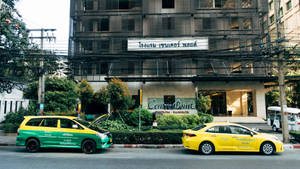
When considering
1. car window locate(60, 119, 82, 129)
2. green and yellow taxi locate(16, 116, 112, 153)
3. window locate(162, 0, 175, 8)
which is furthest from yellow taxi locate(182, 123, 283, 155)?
window locate(162, 0, 175, 8)

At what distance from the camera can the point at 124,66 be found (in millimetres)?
25625

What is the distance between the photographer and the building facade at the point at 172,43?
23.8 metres

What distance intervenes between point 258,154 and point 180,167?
492 centimetres

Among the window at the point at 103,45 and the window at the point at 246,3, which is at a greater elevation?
the window at the point at 246,3

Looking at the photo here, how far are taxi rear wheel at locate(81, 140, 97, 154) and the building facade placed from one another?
1381 centimetres

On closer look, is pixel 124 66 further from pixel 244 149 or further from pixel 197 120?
pixel 244 149

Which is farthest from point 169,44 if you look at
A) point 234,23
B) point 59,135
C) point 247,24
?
point 59,135

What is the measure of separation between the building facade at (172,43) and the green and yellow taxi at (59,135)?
44.6 feet

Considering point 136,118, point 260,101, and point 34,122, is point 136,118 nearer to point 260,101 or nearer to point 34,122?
point 34,122

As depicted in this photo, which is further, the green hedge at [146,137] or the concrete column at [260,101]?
the concrete column at [260,101]

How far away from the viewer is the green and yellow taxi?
9555mm

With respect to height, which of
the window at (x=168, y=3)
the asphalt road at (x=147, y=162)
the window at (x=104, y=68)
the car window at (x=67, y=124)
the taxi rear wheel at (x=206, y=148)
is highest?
the window at (x=168, y=3)

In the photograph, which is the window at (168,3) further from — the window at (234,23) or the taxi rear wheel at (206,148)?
the taxi rear wheel at (206,148)

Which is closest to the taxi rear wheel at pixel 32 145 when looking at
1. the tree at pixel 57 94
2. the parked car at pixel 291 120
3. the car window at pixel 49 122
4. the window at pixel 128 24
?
the car window at pixel 49 122
